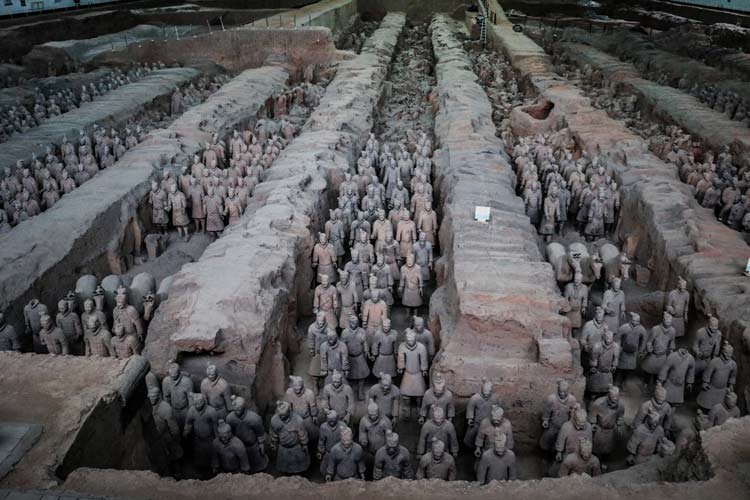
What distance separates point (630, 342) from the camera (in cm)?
530

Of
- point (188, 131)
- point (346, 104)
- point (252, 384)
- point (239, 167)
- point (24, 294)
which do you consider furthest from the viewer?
point (346, 104)

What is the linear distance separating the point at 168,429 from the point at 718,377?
430cm

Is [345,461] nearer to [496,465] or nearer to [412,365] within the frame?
[496,465]

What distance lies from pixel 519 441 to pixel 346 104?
8.00 metres

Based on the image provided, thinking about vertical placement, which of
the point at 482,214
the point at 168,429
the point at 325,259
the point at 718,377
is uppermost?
the point at 482,214

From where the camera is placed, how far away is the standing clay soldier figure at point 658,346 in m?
5.17

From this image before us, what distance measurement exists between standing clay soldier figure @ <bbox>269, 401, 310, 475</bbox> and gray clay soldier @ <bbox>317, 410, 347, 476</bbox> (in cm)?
15

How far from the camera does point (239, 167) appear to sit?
8914mm

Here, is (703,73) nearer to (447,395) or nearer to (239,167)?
(239,167)

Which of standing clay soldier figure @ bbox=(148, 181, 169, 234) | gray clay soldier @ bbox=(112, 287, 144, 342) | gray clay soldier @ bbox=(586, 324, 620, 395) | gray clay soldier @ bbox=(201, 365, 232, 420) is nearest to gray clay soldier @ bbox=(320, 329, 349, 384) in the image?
A: gray clay soldier @ bbox=(201, 365, 232, 420)

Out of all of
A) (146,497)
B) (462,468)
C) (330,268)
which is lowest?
(462,468)

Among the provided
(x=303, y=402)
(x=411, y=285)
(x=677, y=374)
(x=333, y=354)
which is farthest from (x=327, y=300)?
(x=677, y=374)

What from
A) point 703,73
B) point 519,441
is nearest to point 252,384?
point 519,441

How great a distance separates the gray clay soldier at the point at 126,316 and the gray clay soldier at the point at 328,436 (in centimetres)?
223
